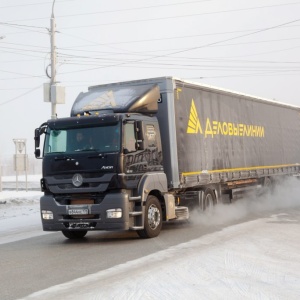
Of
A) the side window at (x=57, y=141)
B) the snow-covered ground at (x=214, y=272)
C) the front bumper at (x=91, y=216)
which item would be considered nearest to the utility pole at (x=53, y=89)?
the snow-covered ground at (x=214, y=272)

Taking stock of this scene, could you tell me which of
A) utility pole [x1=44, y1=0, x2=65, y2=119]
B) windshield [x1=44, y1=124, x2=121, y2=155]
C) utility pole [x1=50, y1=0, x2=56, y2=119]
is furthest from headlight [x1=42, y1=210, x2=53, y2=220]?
utility pole [x1=50, y1=0, x2=56, y2=119]

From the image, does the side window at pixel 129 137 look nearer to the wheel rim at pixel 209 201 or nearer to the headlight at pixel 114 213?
the headlight at pixel 114 213

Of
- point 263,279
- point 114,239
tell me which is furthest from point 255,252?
point 114,239

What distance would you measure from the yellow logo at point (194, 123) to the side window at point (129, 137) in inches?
93.6

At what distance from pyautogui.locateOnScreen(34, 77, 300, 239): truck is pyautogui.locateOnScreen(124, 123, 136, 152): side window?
21 millimetres

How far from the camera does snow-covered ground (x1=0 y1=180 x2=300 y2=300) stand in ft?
22.1

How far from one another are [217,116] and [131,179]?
4.83 metres

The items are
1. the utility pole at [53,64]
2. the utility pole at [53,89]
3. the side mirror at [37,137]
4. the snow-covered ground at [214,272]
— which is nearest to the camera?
the snow-covered ground at [214,272]

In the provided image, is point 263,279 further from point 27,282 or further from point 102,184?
point 102,184

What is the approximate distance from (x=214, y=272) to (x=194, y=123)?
6.36 meters

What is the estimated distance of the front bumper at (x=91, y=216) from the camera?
11.1m

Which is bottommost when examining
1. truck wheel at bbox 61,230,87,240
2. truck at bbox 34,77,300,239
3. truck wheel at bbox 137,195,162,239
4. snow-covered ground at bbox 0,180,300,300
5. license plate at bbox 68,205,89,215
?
snow-covered ground at bbox 0,180,300,300

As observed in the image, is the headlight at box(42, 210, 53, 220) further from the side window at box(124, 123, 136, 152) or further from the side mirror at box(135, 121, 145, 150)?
the side mirror at box(135, 121, 145, 150)

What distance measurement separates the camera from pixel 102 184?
1113cm
